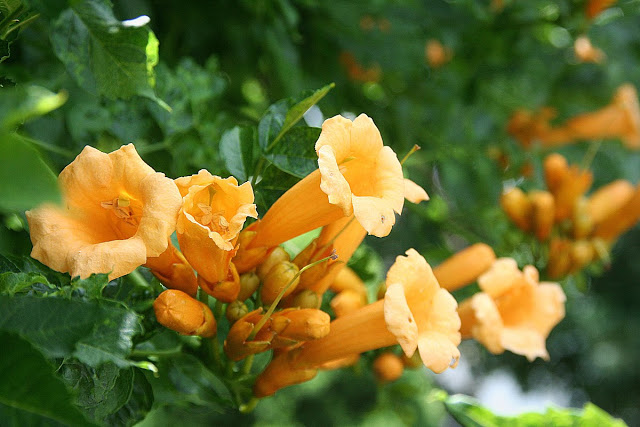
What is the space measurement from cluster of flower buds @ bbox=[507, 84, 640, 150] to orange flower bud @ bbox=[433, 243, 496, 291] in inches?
64.1

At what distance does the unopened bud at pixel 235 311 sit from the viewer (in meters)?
1.38

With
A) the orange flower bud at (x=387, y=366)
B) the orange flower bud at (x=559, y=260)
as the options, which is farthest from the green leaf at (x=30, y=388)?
the orange flower bud at (x=559, y=260)

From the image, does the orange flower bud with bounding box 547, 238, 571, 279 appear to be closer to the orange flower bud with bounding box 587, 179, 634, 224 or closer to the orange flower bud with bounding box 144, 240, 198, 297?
the orange flower bud with bounding box 587, 179, 634, 224

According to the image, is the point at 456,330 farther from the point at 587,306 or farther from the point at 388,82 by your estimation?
the point at 587,306

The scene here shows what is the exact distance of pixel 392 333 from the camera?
1.28 metres

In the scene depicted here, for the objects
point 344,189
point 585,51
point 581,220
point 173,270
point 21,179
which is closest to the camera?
point 21,179

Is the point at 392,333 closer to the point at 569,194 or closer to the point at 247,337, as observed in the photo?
the point at 247,337

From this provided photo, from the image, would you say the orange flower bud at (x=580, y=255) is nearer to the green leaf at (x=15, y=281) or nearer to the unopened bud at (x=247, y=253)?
the unopened bud at (x=247, y=253)

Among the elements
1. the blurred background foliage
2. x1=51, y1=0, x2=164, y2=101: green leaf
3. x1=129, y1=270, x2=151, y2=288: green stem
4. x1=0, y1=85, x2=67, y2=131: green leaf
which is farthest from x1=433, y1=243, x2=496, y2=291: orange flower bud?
x1=0, y1=85, x2=67, y2=131: green leaf

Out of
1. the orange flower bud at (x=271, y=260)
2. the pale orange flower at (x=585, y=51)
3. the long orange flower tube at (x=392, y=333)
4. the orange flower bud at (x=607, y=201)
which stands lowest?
the orange flower bud at (x=607, y=201)

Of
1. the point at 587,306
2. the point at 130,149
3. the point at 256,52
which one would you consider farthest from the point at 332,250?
the point at 587,306

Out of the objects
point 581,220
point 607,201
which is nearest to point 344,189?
point 581,220

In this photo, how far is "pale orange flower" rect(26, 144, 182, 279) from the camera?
1.12 metres

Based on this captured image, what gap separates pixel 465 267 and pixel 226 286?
852 millimetres
